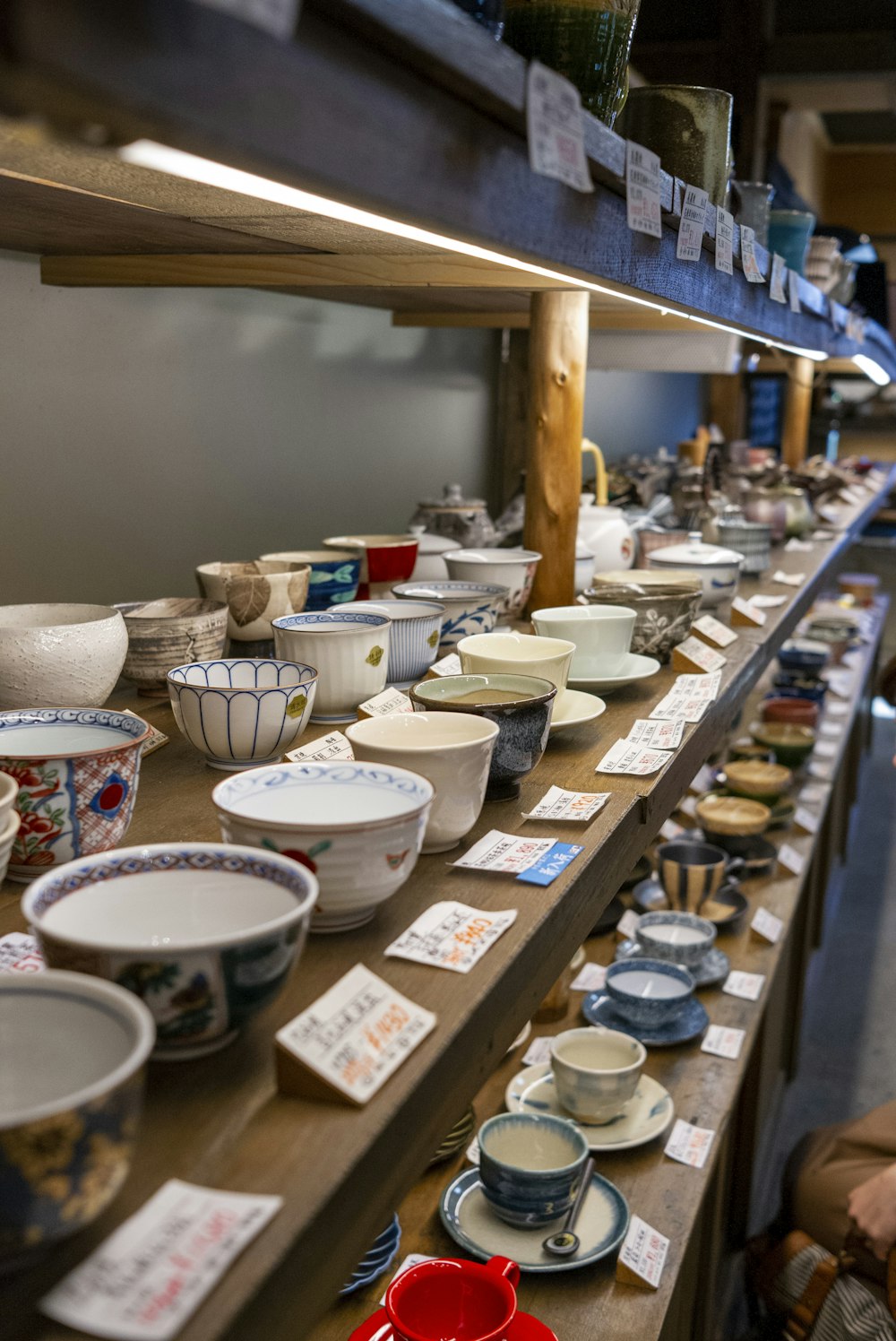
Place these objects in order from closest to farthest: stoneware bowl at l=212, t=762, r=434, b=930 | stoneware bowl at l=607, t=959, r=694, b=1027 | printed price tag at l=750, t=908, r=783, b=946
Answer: stoneware bowl at l=212, t=762, r=434, b=930 < stoneware bowl at l=607, t=959, r=694, b=1027 < printed price tag at l=750, t=908, r=783, b=946

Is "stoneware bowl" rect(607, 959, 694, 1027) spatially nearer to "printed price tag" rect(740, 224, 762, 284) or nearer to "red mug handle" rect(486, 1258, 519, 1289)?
"red mug handle" rect(486, 1258, 519, 1289)

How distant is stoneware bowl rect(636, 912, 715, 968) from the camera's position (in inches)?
83.4

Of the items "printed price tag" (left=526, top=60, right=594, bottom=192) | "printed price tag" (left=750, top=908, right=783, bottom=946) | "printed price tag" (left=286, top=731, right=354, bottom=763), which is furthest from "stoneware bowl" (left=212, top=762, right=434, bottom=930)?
"printed price tag" (left=750, top=908, right=783, bottom=946)

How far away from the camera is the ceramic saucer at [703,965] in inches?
83.3

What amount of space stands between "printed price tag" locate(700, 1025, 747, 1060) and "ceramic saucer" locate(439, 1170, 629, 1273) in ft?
1.60

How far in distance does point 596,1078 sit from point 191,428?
1093 mm

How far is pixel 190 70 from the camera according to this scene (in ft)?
1.35

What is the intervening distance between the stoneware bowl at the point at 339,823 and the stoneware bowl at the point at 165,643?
1.18 feet

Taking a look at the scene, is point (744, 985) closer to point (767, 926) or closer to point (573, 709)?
point (767, 926)

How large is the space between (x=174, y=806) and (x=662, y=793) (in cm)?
45

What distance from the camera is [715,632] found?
1675 millimetres

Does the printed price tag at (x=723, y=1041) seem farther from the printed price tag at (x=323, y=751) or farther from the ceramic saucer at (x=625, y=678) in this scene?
the printed price tag at (x=323, y=751)

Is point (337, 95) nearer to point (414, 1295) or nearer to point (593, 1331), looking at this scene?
point (414, 1295)

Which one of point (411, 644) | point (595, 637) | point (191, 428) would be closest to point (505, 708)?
point (411, 644)
